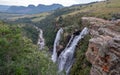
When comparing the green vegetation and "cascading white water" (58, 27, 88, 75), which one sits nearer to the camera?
the green vegetation

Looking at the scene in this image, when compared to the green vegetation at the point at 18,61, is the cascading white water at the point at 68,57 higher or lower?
lower

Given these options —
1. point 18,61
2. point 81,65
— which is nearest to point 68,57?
point 81,65

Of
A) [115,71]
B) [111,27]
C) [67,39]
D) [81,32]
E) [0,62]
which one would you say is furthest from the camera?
[67,39]

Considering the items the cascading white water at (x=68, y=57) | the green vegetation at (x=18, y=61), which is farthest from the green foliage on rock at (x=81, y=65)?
the green vegetation at (x=18, y=61)

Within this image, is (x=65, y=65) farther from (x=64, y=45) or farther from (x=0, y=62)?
(x=0, y=62)

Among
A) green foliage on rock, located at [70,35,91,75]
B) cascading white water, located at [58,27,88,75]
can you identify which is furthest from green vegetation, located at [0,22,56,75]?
cascading white water, located at [58,27,88,75]

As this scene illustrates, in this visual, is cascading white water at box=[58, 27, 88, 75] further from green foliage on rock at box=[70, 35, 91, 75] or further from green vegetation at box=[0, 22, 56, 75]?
green vegetation at box=[0, 22, 56, 75]

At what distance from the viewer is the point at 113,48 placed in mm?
37938

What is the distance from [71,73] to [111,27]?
53.9ft

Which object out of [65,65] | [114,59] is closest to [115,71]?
[114,59]

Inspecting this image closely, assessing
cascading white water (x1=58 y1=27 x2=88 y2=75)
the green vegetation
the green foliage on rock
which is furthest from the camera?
cascading white water (x1=58 y1=27 x2=88 y2=75)

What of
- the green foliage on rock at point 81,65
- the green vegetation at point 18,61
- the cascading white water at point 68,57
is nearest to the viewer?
the green vegetation at point 18,61

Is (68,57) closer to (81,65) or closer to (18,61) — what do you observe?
(81,65)

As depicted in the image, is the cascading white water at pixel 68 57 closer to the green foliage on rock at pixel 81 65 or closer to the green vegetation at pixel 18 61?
the green foliage on rock at pixel 81 65
